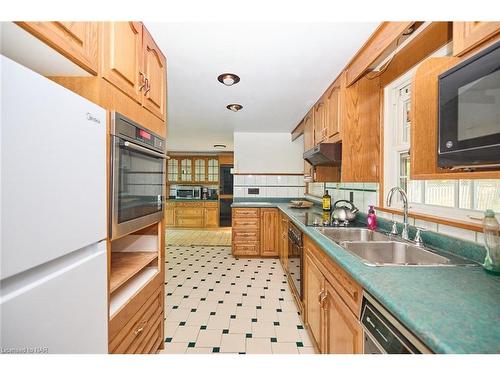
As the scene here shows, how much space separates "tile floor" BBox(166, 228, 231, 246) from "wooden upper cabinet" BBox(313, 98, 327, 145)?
3253 millimetres

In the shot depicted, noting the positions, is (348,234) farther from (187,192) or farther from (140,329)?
(187,192)

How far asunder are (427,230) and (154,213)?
1.73 meters

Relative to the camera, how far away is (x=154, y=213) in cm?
143

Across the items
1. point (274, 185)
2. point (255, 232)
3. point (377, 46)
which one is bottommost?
point (255, 232)

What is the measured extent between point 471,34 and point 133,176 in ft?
4.94

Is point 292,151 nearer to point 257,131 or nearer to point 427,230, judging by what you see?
point 257,131

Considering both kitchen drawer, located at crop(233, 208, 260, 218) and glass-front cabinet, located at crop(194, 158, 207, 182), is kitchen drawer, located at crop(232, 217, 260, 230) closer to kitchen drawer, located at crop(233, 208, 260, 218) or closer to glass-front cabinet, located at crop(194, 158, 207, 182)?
kitchen drawer, located at crop(233, 208, 260, 218)

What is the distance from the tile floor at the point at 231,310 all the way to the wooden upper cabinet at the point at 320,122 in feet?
6.06

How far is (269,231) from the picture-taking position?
13.5 ft

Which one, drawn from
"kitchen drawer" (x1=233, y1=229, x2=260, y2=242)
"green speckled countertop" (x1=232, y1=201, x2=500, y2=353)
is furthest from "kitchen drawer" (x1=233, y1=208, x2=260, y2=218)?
"green speckled countertop" (x1=232, y1=201, x2=500, y2=353)

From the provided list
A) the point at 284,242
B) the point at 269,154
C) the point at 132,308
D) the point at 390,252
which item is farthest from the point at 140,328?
the point at 269,154

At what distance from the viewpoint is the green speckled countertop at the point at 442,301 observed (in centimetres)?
65

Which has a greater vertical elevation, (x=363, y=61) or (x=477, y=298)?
(x=363, y=61)

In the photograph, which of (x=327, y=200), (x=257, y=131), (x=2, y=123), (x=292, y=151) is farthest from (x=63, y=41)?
(x=292, y=151)
